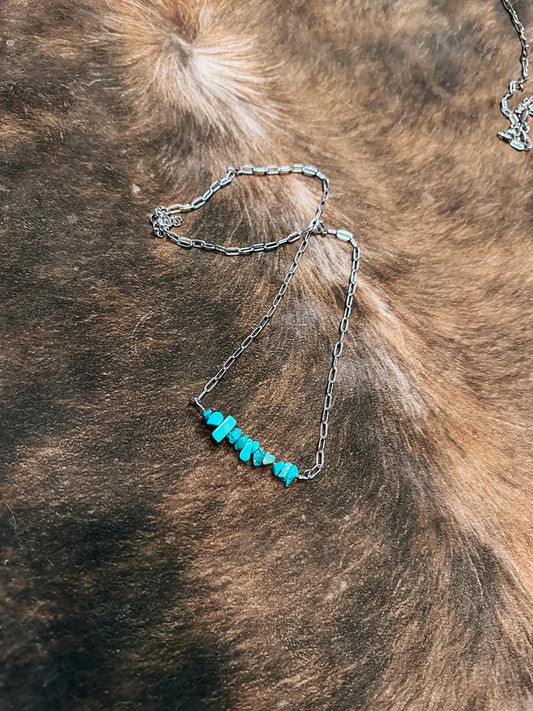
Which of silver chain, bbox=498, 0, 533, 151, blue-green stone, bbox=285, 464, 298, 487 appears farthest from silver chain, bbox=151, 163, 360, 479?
silver chain, bbox=498, 0, 533, 151

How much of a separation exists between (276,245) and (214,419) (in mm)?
382

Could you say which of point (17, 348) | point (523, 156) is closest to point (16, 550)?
point (17, 348)

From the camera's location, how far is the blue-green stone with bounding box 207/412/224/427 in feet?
2.86

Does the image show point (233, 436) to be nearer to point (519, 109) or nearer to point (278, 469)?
point (278, 469)

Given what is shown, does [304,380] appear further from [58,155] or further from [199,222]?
[58,155]

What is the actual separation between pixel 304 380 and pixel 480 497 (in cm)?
32

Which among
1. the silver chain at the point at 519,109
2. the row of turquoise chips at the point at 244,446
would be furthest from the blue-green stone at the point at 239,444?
the silver chain at the point at 519,109

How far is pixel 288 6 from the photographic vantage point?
4.22 feet

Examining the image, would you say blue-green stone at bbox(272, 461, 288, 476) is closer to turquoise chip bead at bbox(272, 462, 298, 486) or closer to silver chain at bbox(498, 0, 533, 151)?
turquoise chip bead at bbox(272, 462, 298, 486)

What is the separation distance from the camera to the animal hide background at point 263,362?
0.73m

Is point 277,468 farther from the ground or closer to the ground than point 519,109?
closer to the ground

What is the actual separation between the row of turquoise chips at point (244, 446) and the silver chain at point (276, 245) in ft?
0.07

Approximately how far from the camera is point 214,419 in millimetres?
873

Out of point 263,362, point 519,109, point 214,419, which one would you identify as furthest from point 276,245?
point 519,109
